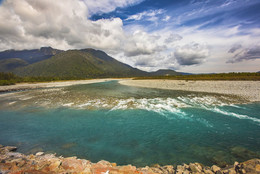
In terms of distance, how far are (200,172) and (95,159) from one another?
21.8 ft

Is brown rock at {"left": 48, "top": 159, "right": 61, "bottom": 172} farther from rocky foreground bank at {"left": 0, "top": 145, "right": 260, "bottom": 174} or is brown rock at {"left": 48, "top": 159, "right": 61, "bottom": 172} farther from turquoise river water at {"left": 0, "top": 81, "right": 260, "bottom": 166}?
turquoise river water at {"left": 0, "top": 81, "right": 260, "bottom": 166}

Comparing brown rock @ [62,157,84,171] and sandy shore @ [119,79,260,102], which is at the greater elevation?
sandy shore @ [119,79,260,102]

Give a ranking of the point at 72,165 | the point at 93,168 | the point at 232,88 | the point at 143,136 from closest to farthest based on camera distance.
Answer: the point at 93,168, the point at 72,165, the point at 143,136, the point at 232,88

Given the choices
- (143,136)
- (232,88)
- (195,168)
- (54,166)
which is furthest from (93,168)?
(232,88)

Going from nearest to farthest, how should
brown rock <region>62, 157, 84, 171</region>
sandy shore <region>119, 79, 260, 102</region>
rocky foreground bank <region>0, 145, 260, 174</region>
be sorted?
rocky foreground bank <region>0, 145, 260, 174</region>
brown rock <region>62, 157, 84, 171</region>
sandy shore <region>119, 79, 260, 102</region>

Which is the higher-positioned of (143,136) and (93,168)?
(93,168)

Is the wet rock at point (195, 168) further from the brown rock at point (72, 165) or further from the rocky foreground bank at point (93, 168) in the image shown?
the brown rock at point (72, 165)

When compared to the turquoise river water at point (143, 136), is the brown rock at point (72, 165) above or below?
above

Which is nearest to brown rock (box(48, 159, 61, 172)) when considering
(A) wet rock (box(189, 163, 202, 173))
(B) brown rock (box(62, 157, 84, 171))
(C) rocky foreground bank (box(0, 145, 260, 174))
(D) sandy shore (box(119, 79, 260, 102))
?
(C) rocky foreground bank (box(0, 145, 260, 174))

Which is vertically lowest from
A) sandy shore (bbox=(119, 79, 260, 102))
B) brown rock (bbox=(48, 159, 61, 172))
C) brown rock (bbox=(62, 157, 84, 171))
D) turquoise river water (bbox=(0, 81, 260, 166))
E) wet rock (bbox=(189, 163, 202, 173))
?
turquoise river water (bbox=(0, 81, 260, 166))

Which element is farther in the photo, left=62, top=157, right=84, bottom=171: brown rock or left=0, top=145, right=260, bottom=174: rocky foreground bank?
left=62, top=157, right=84, bottom=171: brown rock

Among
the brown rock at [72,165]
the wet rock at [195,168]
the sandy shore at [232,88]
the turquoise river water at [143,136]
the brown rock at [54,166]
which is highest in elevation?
the sandy shore at [232,88]

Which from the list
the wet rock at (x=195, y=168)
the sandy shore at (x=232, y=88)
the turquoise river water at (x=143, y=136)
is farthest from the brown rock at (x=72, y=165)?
the sandy shore at (x=232, y=88)

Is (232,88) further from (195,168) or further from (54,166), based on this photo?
(54,166)
